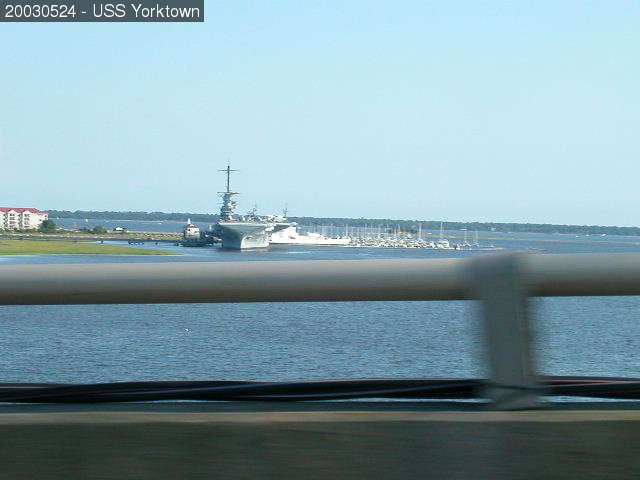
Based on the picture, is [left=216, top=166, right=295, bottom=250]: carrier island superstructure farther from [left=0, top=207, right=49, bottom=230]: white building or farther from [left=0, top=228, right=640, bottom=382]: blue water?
[left=0, top=228, right=640, bottom=382]: blue water

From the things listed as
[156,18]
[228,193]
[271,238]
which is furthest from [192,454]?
[228,193]

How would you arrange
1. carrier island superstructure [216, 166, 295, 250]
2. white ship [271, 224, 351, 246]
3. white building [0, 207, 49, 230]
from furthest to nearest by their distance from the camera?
white ship [271, 224, 351, 246], carrier island superstructure [216, 166, 295, 250], white building [0, 207, 49, 230]

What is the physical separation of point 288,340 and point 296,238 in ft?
211

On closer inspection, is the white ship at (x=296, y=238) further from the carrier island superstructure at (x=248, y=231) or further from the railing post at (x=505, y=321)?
the railing post at (x=505, y=321)

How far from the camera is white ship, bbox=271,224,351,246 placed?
60.5 metres

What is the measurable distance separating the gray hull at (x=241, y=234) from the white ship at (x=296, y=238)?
6.85ft

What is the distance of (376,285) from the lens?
8.22ft

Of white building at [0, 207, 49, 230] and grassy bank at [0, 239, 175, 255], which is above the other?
white building at [0, 207, 49, 230]

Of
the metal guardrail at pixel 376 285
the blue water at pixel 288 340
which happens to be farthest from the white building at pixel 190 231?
the metal guardrail at pixel 376 285

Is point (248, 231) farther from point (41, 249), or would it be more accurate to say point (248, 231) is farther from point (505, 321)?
point (505, 321)

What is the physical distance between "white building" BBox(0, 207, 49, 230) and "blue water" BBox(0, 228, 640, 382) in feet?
47.5

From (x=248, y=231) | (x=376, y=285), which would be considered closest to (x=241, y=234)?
(x=248, y=231)

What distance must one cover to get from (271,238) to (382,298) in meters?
57.2

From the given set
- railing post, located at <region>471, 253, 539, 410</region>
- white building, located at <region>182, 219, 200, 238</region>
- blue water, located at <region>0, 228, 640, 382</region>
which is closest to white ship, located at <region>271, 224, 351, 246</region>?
white building, located at <region>182, 219, 200, 238</region>
